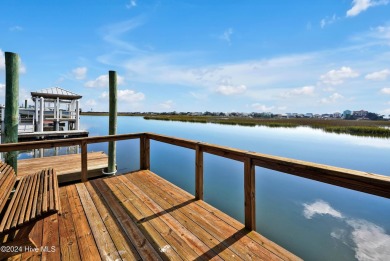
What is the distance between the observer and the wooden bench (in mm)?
1814

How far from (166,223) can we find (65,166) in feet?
20.9

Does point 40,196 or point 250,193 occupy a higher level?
point 40,196

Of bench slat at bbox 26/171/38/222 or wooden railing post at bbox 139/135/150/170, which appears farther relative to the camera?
wooden railing post at bbox 139/135/150/170

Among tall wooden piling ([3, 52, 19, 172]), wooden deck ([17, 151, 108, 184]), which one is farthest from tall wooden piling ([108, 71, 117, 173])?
tall wooden piling ([3, 52, 19, 172])

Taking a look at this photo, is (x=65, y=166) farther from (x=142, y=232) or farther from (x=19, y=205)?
(x=142, y=232)

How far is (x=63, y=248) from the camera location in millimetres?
2301

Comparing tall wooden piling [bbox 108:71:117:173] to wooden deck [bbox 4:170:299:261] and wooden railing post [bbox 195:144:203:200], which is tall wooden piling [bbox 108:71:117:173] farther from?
wooden railing post [bbox 195:144:203:200]

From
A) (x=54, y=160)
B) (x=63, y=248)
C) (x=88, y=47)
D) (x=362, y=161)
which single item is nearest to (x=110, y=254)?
(x=63, y=248)

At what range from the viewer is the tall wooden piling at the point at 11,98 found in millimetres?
4504

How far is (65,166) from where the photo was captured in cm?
746

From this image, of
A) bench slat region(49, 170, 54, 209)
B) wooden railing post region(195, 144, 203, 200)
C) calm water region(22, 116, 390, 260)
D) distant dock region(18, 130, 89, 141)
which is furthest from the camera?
distant dock region(18, 130, 89, 141)

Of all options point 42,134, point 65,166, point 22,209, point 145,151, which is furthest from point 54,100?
point 22,209

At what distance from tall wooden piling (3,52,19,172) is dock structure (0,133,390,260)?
1312 millimetres

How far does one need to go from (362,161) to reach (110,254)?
2030 centimetres
